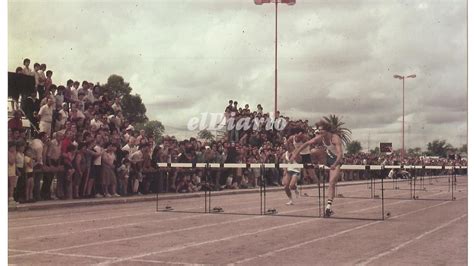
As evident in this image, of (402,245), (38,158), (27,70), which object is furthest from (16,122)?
(402,245)

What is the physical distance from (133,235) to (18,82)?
11.3 metres

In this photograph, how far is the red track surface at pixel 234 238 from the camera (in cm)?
921

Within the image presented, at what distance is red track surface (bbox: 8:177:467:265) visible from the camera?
30.2 feet

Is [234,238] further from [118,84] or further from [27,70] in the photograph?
[118,84]

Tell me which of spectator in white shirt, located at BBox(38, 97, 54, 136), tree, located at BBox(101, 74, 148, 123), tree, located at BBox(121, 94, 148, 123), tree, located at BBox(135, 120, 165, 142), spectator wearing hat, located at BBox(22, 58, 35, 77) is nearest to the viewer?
spectator in white shirt, located at BBox(38, 97, 54, 136)

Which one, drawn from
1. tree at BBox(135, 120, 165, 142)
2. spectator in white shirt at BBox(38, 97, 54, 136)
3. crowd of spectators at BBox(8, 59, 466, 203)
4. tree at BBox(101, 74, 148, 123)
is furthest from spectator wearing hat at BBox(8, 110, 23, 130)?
tree at BBox(101, 74, 148, 123)

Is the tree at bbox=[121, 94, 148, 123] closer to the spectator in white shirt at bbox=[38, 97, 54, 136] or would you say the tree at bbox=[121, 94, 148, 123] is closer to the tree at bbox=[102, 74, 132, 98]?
the tree at bbox=[102, 74, 132, 98]

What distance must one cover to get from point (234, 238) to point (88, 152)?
10.3m

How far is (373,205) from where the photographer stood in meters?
20.2

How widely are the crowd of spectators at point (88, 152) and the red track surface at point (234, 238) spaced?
7.30 feet

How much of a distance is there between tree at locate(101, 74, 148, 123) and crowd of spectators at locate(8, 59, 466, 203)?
63248 millimetres

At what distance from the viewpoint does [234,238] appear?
37.6ft

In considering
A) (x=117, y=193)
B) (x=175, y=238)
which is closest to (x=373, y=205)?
(x=117, y=193)

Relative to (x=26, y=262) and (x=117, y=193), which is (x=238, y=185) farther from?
(x=26, y=262)
